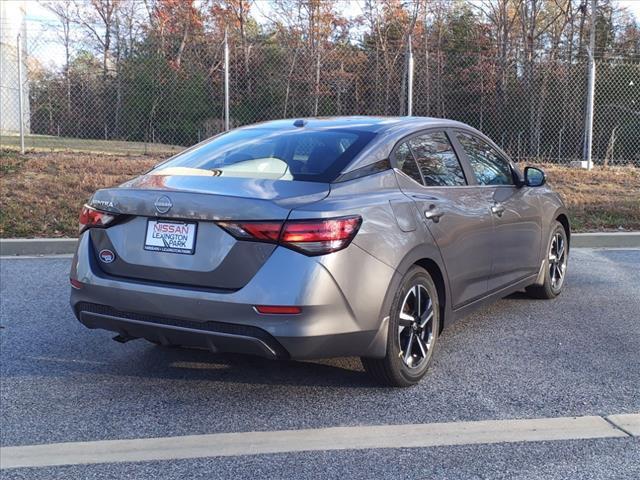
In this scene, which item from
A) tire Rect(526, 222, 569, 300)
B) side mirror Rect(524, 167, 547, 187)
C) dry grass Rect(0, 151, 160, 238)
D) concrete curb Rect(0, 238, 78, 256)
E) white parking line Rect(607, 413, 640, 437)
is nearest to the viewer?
white parking line Rect(607, 413, 640, 437)

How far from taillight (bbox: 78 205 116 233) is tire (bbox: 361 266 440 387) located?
1.62 metres

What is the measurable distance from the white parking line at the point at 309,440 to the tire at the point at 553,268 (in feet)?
7.95

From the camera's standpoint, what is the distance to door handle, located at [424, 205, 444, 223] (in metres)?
4.03

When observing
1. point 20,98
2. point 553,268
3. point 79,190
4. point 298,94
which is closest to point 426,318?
point 553,268

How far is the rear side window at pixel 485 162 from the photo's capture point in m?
4.92

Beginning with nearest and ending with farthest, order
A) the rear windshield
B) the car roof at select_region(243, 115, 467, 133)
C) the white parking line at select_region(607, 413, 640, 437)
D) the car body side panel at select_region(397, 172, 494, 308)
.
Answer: the white parking line at select_region(607, 413, 640, 437) → the rear windshield → the car body side panel at select_region(397, 172, 494, 308) → the car roof at select_region(243, 115, 467, 133)

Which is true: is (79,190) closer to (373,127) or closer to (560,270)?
(373,127)

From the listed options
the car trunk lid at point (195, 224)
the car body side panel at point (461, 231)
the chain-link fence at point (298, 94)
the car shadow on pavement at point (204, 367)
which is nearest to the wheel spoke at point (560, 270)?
the car body side panel at point (461, 231)

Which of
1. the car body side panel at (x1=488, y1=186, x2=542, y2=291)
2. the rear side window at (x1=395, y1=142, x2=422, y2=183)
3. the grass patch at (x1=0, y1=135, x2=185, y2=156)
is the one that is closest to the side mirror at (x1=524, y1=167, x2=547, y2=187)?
the car body side panel at (x1=488, y1=186, x2=542, y2=291)

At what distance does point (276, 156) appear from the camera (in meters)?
4.12

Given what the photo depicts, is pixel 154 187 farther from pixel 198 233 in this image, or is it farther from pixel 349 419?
pixel 349 419

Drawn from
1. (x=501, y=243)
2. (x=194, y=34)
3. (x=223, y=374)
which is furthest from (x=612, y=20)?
(x=223, y=374)

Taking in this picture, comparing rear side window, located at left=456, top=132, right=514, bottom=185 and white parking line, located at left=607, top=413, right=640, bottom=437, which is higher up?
rear side window, located at left=456, top=132, right=514, bottom=185

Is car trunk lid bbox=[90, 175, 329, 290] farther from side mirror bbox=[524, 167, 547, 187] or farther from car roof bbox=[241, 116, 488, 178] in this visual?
side mirror bbox=[524, 167, 547, 187]
